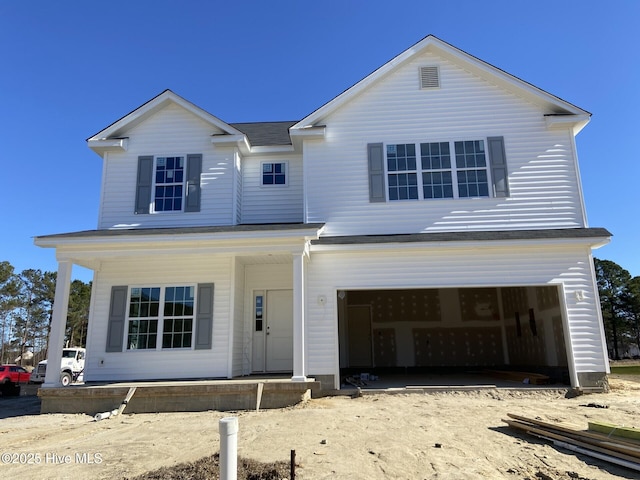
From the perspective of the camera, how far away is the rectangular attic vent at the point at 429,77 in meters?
12.2

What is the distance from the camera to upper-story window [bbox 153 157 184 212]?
39.9ft

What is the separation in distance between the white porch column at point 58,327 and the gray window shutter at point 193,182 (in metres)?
3.25

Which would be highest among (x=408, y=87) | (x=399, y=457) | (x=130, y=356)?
(x=408, y=87)

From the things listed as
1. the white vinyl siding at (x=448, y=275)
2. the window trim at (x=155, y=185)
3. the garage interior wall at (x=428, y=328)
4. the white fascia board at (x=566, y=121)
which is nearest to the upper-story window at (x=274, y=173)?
the window trim at (x=155, y=185)

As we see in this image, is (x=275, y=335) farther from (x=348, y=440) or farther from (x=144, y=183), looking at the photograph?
(x=348, y=440)

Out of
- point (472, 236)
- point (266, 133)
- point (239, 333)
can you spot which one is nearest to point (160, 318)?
point (239, 333)

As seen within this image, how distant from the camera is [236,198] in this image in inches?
480

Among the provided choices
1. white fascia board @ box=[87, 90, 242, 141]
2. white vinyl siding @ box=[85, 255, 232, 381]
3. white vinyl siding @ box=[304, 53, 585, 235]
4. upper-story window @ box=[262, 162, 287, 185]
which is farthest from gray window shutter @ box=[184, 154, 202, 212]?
white vinyl siding @ box=[304, 53, 585, 235]

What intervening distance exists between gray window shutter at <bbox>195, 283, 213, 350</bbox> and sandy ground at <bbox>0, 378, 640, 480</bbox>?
229cm

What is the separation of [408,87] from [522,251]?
5.39m

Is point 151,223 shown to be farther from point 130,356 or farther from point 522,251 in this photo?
point 522,251

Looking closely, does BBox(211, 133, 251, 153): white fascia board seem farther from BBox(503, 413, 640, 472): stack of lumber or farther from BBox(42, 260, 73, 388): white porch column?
BBox(503, 413, 640, 472): stack of lumber

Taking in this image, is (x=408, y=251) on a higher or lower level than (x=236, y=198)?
lower

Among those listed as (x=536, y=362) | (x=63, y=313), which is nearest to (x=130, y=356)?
(x=63, y=313)
